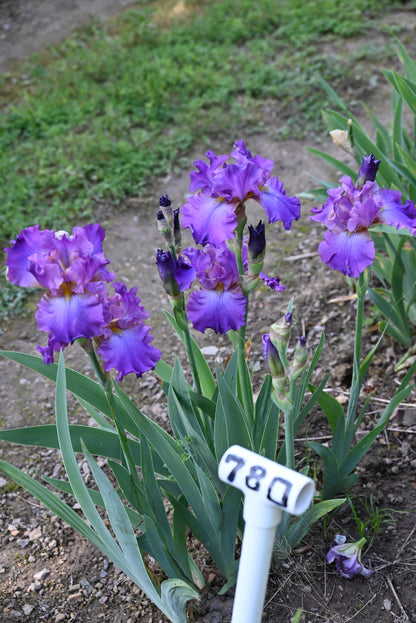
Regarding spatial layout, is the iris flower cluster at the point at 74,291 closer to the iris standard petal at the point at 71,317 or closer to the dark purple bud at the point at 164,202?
the iris standard petal at the point at 71,317

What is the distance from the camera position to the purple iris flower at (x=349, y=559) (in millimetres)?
1579

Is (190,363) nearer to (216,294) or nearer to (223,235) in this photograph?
(216,294)

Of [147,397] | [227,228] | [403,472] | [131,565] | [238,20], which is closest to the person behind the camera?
Result: [227,228]

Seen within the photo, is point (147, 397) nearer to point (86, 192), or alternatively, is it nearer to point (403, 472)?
point (403, 472)

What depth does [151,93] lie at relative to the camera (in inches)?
164

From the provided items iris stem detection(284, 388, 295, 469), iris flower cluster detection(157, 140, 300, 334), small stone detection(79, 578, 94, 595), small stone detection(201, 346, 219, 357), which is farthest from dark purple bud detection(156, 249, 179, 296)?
small stone detection(201, 346, 219, 357)

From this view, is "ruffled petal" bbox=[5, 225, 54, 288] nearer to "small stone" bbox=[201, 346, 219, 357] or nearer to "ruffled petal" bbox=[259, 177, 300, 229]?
"ruffled petal" bbox=[259, 177, 300, 229]

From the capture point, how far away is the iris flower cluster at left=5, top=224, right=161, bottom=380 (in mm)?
1148

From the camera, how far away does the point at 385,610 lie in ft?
5.15

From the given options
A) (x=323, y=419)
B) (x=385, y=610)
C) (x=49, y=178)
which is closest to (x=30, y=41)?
(x=49, y=178)

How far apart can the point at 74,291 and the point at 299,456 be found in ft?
3.66

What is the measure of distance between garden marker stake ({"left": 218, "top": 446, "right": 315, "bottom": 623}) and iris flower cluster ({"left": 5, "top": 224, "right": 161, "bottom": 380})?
361 mm

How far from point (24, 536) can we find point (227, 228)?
4.24 ft

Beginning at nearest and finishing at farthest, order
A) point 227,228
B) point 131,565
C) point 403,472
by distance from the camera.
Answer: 1. point 227,228
2. point 131,565
3. point 403,472
